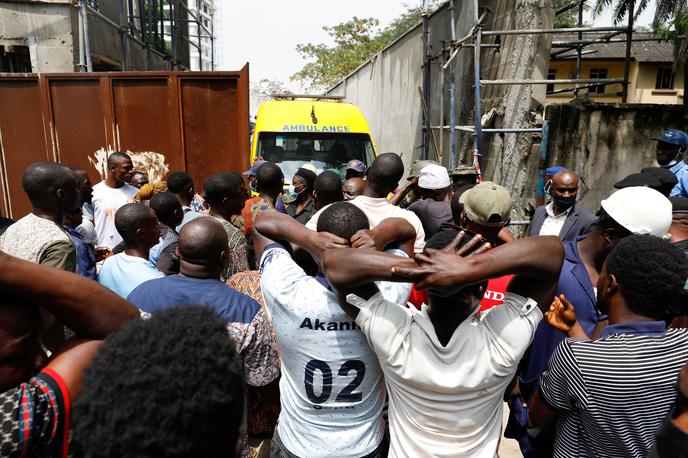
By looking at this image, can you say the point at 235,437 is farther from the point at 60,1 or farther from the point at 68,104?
the point at 60,1

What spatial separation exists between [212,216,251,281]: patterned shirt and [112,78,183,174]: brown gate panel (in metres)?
3.01

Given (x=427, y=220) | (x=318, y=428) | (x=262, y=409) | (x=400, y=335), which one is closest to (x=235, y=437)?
(x=400, y=335)

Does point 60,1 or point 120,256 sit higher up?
point 60,1

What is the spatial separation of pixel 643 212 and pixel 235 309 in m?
1.81

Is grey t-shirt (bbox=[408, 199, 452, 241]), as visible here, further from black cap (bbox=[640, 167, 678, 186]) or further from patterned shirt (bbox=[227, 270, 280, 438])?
patterned shirt (bbox=[227, 270, 280, 438])

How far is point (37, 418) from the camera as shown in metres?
1.00

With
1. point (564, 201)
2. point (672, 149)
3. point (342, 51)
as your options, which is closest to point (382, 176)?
point (564, 201)

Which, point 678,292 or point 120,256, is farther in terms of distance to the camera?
point 120,256

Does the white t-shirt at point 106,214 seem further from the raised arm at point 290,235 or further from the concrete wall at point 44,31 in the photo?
the concrete wall at point 44,31

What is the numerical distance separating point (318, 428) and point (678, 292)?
1344mm

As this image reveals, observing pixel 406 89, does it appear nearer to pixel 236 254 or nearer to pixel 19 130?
pixel 19 130

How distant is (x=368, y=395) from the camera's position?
177 centimetres

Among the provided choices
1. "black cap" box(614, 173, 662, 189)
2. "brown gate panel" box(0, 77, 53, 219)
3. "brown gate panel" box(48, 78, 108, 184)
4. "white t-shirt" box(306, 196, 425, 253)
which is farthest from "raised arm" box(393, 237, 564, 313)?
"brown gate panel" box(0, 77, 53, 219)

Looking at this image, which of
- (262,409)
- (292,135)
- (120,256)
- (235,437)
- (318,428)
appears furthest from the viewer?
(292,135)
